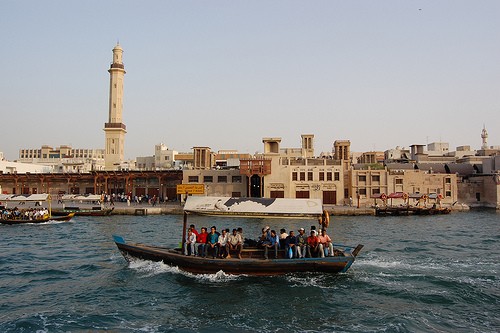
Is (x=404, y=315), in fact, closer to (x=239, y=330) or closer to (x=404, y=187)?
(x=239, y=330)

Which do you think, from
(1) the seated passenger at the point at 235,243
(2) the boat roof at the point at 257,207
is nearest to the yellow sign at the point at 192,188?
(2) the boat roof at the point at 257,207

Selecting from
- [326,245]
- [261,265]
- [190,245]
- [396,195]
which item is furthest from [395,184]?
[190,245]

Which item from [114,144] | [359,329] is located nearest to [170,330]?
[359,329]

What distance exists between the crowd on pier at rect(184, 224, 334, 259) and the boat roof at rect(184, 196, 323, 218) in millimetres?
889

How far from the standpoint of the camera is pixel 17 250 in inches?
909

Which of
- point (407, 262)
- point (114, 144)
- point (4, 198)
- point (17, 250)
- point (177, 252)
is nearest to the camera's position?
point (177, 252)

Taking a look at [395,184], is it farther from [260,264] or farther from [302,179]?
[260,264]

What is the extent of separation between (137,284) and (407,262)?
12924 millimetres

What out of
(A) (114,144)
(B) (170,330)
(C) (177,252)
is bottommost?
(B) (170,330)

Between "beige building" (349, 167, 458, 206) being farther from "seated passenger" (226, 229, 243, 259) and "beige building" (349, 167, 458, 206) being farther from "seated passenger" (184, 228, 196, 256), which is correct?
"seated passenger" (184, 228, 196, 256)

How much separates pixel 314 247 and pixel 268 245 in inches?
77.8

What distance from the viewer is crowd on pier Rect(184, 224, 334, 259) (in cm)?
1660

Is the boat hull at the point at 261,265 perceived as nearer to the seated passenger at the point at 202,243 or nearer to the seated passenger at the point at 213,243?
the seated passenger at the point at 213,243

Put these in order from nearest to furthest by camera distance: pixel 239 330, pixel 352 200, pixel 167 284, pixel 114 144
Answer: pixel 239 330 < pixel 167 284 < pixel 352 200 < pixel 114 144
